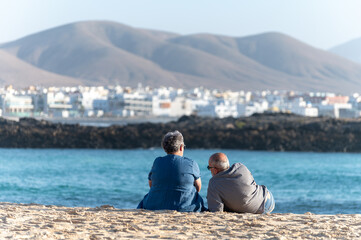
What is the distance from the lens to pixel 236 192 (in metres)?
6.33

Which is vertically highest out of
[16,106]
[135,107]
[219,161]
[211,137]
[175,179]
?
[135,107]

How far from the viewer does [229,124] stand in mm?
→ 45875

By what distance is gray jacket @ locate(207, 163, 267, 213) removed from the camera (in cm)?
629

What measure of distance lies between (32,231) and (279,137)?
34.6m

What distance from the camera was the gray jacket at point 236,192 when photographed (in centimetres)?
629

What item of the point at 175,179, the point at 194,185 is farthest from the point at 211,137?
the point at 175,179

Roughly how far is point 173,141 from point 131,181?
13915 millimetres

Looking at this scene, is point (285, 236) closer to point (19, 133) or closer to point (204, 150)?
point (204, 150)

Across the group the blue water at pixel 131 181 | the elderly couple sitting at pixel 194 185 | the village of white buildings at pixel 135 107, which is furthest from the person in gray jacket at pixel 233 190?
the village of white buildings at pixel 135 107

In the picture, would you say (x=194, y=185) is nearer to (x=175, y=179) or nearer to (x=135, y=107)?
(x=175, y=179)

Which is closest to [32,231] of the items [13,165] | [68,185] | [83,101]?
[68,185]

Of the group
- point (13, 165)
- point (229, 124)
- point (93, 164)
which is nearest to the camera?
point (13, 165)

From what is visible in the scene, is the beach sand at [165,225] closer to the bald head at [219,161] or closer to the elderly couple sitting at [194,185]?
the elderly couple sitting at [194,185]

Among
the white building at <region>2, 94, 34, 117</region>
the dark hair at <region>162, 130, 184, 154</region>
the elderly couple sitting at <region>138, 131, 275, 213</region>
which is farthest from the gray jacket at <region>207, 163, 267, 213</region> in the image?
the white building at <region>2, 94, 34, 117</region>
